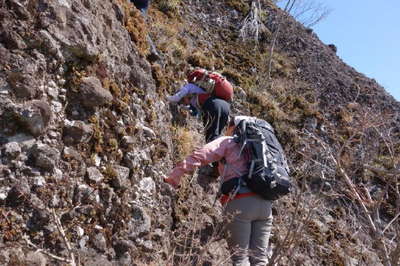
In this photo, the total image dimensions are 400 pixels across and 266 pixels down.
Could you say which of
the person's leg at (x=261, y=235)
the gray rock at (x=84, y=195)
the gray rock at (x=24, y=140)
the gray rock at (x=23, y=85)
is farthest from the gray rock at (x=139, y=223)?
the gray rock at (x=23, y=85)

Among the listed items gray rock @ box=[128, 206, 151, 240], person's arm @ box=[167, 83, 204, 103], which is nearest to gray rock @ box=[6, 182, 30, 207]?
gray rock @ box=[128, 206, 151, 240]

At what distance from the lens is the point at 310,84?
1048cm

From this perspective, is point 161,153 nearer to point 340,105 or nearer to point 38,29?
point 38,29

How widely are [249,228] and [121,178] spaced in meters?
1.31

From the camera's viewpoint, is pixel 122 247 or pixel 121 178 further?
pixel 121 178

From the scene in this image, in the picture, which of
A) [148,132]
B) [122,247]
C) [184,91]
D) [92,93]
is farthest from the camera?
[184,91]

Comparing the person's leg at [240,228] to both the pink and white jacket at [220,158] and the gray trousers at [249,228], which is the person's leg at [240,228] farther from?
the pink and white jacket at [220,158]

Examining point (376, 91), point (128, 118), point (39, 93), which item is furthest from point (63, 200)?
point (376, 91)

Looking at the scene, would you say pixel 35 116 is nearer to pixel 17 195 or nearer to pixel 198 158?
pixel 17 195

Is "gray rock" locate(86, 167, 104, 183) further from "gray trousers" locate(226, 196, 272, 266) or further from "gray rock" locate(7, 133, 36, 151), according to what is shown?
"gray trousers" locate(226, 196, 272, 266)

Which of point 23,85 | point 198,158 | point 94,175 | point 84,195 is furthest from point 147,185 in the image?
point 23,85

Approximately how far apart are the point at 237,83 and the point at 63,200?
6045 mm

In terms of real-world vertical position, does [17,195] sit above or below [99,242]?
above

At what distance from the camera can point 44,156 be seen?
10.3ft
